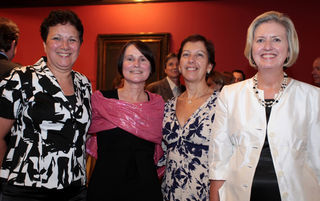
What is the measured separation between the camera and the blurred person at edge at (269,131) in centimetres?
169

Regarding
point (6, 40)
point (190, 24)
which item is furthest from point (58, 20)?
point (190, 24)

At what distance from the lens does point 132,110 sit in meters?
2.37

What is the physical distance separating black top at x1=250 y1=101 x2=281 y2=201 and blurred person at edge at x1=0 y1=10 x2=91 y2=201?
1.09m

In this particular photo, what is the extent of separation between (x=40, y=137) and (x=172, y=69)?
→ 3.12m

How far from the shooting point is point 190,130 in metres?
2.27

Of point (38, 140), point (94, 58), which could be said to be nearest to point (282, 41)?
point (38, 140)

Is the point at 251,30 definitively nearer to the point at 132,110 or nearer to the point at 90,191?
the point at 132,110

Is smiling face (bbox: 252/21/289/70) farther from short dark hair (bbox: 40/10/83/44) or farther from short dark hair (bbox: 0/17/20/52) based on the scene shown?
short dark hair (bbox: 0/17/20/52)

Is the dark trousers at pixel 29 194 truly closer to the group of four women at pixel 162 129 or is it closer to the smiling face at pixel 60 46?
the group of four women at pixel 162 129

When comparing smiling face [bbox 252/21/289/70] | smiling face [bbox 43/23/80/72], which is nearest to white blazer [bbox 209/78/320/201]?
smiling face [bbox 252/21/289/70]

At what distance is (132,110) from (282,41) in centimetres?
112

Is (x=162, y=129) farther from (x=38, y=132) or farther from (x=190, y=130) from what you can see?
(x=38, y=132)

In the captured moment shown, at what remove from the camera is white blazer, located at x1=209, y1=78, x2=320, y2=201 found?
1.68 m

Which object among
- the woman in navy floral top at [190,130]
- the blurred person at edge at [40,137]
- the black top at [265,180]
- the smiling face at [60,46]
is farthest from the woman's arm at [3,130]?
the black top at [265,180]
